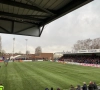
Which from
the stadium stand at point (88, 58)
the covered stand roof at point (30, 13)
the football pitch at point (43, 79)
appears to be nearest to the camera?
the covered stand roof at point (30, 13)

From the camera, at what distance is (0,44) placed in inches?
4488

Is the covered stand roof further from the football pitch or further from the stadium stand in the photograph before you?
the stadium stand

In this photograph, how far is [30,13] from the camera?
7.98m

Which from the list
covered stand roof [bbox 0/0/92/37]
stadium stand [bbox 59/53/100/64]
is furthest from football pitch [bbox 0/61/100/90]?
stadium stand [bbox 59/53/100/64]

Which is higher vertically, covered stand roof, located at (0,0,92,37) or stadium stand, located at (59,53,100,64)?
covered stand roof, located at (0,0,92,37)

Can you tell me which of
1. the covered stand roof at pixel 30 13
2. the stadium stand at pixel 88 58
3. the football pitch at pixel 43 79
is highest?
the covered stand roof at pixel 30 13

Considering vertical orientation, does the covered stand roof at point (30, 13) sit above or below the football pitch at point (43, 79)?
above

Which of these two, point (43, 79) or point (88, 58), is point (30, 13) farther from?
point (88, 58)

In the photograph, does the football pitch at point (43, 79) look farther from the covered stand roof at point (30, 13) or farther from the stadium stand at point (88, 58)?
the stadium stand at point (88, 58)

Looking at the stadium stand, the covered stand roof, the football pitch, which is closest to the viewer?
the covered stand roof

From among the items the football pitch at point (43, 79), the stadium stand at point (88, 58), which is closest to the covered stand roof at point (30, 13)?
the football pitch at point (43, 79)

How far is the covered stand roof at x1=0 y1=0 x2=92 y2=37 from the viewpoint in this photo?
6.40 m

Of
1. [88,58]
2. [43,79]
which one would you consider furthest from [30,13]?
[88,58]

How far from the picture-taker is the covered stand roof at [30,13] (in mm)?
6400
